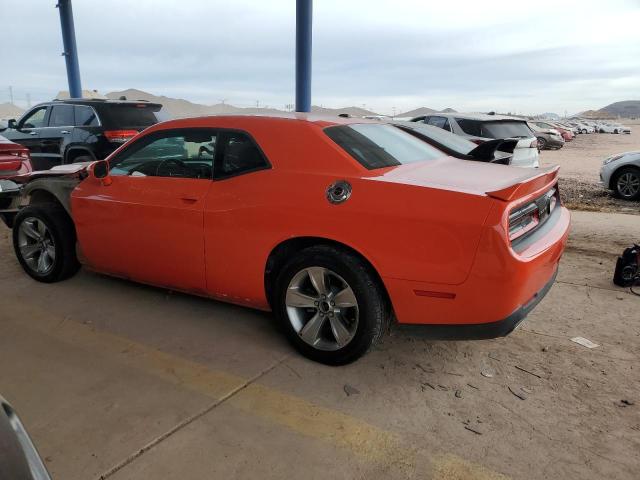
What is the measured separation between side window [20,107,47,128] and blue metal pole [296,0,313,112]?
14.8 feet

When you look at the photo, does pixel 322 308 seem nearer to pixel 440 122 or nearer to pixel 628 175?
pixel 440 122

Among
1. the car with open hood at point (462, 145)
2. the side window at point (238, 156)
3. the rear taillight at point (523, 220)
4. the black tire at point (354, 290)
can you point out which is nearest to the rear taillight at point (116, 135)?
the car with open hood at point (462, 145)

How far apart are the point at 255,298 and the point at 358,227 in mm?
997

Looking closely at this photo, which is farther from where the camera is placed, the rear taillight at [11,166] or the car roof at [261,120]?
the rear taillight at [11,166]

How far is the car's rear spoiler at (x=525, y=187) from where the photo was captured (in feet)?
8.61

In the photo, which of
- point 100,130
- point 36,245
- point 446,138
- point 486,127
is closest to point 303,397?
point 36,245

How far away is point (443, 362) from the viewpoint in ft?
10.9

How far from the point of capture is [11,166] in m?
6.33

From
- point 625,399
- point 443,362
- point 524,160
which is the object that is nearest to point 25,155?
point 443,362

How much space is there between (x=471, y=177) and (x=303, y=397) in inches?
64.3

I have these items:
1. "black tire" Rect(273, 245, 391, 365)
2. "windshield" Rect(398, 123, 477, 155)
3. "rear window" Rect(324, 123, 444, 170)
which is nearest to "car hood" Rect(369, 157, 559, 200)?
"rear window" Rect(324, 123, 444, 170)

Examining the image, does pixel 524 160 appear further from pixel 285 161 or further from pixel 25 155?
pixel 25 155

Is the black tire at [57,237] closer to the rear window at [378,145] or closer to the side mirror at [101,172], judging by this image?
the side mirror at [101,172]

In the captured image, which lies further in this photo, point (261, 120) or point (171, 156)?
point (171, 156)
